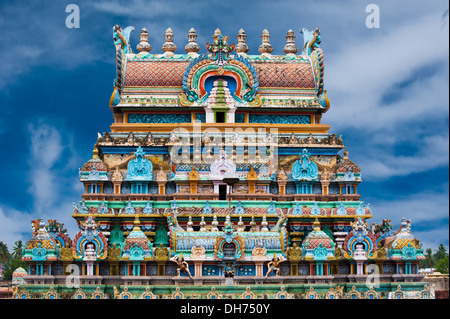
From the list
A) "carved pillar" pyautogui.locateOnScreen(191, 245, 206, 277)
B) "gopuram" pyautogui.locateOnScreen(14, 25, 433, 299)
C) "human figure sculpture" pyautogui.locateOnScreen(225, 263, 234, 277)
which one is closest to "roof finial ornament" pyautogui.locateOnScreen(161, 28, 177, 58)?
"gopuram" pyautogui.locateOnScreen(14, 25, 433, 299)

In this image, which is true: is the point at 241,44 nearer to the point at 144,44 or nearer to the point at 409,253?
the point at 144,44

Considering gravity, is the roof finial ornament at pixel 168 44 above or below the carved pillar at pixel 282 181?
above

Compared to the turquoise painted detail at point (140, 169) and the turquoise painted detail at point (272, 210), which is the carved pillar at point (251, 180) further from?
the turquoise painted detail at point (140, 169)

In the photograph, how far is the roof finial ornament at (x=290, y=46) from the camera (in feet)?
217

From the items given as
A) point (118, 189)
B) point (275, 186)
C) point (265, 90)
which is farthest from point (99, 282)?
point (265, 90)

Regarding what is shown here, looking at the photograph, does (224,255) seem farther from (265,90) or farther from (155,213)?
(265,90)

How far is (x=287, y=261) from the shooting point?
4956cm

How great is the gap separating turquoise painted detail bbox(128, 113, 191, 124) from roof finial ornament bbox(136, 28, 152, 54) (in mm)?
7238

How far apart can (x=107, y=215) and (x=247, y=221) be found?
7725 mm

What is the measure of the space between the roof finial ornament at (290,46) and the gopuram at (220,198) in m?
0.09

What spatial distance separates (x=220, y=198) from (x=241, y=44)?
601 inches

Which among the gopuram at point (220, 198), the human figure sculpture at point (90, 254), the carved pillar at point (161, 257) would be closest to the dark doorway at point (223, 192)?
the gopuram at point (220, 198)

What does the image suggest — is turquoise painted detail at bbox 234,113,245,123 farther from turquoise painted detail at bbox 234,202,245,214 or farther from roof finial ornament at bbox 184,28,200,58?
roof finial ornament at bbox 184,28,200,58

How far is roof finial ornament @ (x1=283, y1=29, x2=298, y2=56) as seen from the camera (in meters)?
66.1
